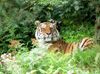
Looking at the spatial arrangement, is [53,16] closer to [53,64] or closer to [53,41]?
[53,41]


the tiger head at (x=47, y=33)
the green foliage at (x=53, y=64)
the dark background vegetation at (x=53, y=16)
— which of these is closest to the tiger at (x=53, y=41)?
the tiger head at (x=47, y=33)

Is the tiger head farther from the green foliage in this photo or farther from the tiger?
the green foliage

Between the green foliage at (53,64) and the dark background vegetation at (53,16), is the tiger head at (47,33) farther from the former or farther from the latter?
the dark background vegetation at (53,16)

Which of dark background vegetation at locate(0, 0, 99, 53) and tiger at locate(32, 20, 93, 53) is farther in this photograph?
dark background vegetation at locate(0, 0, 99, 53)

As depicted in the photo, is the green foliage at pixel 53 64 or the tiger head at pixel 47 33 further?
the tiger head at pixel 47 33

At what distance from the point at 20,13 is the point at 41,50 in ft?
3.22

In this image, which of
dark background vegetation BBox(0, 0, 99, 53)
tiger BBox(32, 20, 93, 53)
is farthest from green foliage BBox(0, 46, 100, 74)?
dark background vegetation BBox(0, 0, 99, 53)

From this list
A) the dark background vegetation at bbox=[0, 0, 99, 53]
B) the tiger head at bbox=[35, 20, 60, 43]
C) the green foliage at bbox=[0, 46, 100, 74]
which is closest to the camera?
the green foliage at bbox=[0, 46, 100, 74]

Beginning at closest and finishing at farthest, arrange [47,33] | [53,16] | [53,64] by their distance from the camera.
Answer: [53,64] → [47,33] → [53,16]

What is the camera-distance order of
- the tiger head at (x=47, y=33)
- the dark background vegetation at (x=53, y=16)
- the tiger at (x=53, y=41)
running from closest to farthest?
the tiger at (x=53, y=41)
the tiger head at (x=47, y=33)
the dark background vegetation at (x=53, y=16)

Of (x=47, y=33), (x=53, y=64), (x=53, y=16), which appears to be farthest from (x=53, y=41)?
(x=53, y=16)

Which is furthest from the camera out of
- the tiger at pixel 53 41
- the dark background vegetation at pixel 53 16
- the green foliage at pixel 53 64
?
the dark background vegetation at pixel 53 16

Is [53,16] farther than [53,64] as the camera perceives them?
Yes

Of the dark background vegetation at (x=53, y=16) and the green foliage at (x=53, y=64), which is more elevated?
the dark background vegetation at (x=53, y=16)
